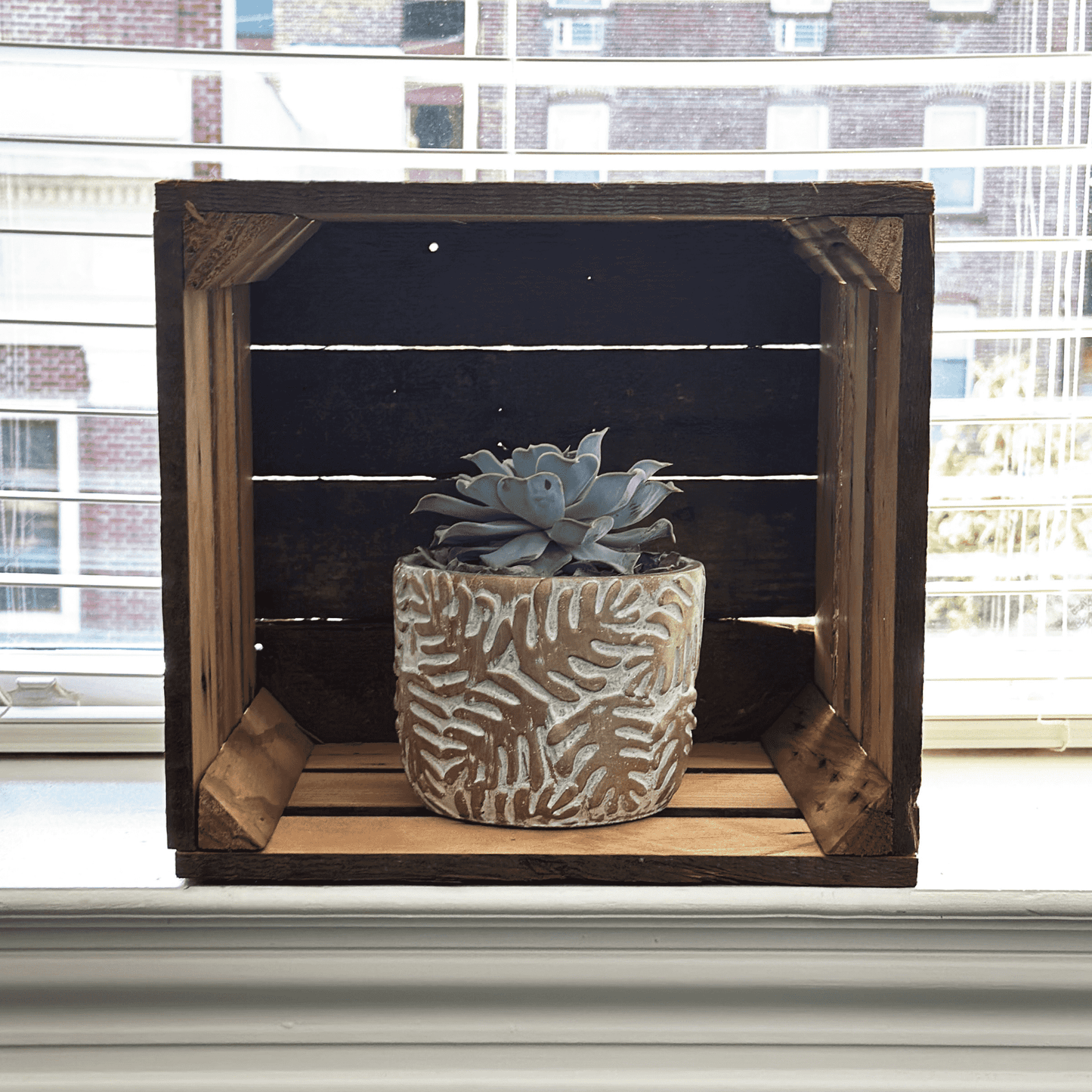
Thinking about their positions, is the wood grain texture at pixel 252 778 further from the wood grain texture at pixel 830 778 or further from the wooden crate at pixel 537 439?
the wood grain texture at pixel 830 778

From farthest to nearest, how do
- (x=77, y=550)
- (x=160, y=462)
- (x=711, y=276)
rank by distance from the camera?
(x=77, y=550) → (x=711, y=276) → (x=160, y=462)

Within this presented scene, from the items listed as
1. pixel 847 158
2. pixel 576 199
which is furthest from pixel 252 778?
pixel 847 158

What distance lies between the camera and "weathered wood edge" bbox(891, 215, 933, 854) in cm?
78

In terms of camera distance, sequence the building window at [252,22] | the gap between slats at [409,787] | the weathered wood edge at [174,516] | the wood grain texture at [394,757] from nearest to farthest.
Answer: the weathered wood edge at [174,516], the gap between slats at [409,787], the wood grain texture at [394,757], the building window at [252,22]

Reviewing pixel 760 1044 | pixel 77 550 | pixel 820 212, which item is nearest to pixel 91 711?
pixel 77 550

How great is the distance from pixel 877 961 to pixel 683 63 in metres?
0.86

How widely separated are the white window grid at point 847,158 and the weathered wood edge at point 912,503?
0.38 metres

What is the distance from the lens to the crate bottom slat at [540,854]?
82 cm

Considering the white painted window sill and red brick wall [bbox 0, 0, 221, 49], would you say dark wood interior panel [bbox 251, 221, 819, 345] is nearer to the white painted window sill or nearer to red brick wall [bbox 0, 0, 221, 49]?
red brick wall [bbox 0, 0, 221, 49]

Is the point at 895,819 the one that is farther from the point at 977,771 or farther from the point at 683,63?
the point at 683,63

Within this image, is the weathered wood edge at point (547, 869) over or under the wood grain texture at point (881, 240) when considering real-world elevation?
under

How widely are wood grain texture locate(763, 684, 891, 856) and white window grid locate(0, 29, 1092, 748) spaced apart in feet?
0.71

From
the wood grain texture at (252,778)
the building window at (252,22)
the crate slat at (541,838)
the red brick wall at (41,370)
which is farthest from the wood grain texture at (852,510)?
the red brick wall at (41,370)

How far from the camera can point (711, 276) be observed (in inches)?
42.0
